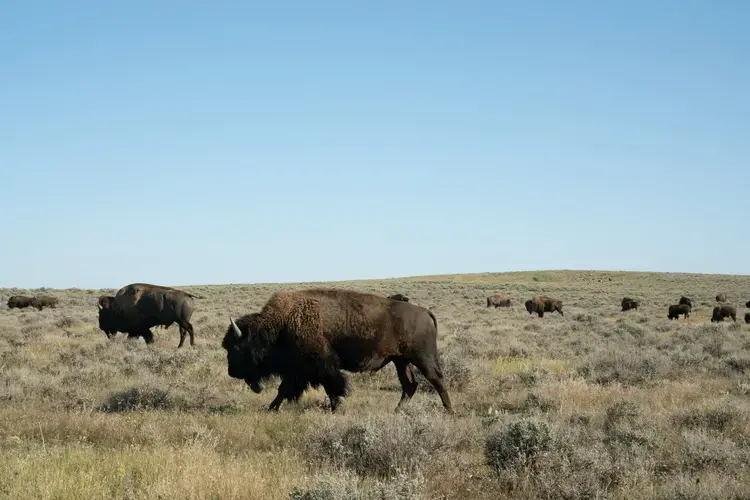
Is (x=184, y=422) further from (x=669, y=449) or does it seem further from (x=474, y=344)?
(x=474, y=344)

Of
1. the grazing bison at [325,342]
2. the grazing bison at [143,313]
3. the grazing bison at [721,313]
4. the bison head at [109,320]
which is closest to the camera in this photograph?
the grazing bison at [325,342]

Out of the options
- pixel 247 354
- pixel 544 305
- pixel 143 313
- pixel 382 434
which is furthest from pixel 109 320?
→ pixel 544 305

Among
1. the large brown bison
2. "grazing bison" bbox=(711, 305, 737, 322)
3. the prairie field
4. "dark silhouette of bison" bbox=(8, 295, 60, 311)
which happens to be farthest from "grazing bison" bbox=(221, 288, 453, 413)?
"dark silhouette of bison" bbox=(8, 295, 60, 311)

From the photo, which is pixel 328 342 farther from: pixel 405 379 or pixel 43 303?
pixel 43 303

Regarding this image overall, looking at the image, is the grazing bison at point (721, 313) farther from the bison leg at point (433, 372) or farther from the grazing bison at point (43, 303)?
the grazing bison at point (43, 303)

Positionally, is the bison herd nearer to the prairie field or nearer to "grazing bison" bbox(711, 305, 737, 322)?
the prairie field

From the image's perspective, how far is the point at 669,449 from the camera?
21.2ft

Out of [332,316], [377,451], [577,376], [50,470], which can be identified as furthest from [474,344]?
[50,470]

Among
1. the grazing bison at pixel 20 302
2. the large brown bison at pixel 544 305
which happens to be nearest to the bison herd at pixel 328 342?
the large brown bison at pixel 544 305

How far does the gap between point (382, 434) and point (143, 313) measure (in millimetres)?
14597

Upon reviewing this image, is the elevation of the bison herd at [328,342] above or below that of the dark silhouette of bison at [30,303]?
above

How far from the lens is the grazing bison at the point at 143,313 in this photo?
61.0 ft

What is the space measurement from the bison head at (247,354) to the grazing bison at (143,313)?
30.8 ft

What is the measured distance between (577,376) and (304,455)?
792 cm
